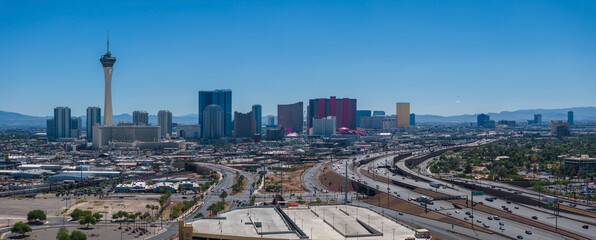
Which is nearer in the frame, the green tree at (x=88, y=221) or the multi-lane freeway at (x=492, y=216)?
the multi-lane freeway at (x=492, y=216)

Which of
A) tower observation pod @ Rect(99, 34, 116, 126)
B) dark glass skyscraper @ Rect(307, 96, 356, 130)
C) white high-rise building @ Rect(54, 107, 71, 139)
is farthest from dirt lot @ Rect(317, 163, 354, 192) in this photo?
white high-rise building @ Rect(54, 107, 71, 139)

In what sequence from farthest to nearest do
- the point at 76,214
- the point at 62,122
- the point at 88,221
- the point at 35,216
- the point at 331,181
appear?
the point at 62,122
the point at 331,181
the point at 76,214
the point at 35,216
the point at 88,221

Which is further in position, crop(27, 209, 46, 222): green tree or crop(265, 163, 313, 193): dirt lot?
crop(265, 163, 313, 193): dirt lot

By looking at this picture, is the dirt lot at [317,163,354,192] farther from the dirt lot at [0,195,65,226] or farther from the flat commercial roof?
the dirt lot at [0,195,65,226]

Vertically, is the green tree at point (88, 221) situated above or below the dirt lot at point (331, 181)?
above

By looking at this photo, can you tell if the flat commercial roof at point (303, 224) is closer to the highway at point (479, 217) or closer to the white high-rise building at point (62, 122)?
the highway at point (479, 217)

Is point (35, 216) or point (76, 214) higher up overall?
point (35, 216)

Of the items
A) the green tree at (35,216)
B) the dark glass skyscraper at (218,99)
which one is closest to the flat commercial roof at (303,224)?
the green tree at (35,216)

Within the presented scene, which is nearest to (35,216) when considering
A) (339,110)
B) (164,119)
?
(164,119)

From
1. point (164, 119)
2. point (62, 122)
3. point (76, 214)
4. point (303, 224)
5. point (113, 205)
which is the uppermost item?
point (164, 119)

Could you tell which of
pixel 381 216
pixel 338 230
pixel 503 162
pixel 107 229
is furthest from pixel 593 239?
pixel 503 162

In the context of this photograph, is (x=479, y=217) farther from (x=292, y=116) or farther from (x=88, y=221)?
(x=292, y=116)
